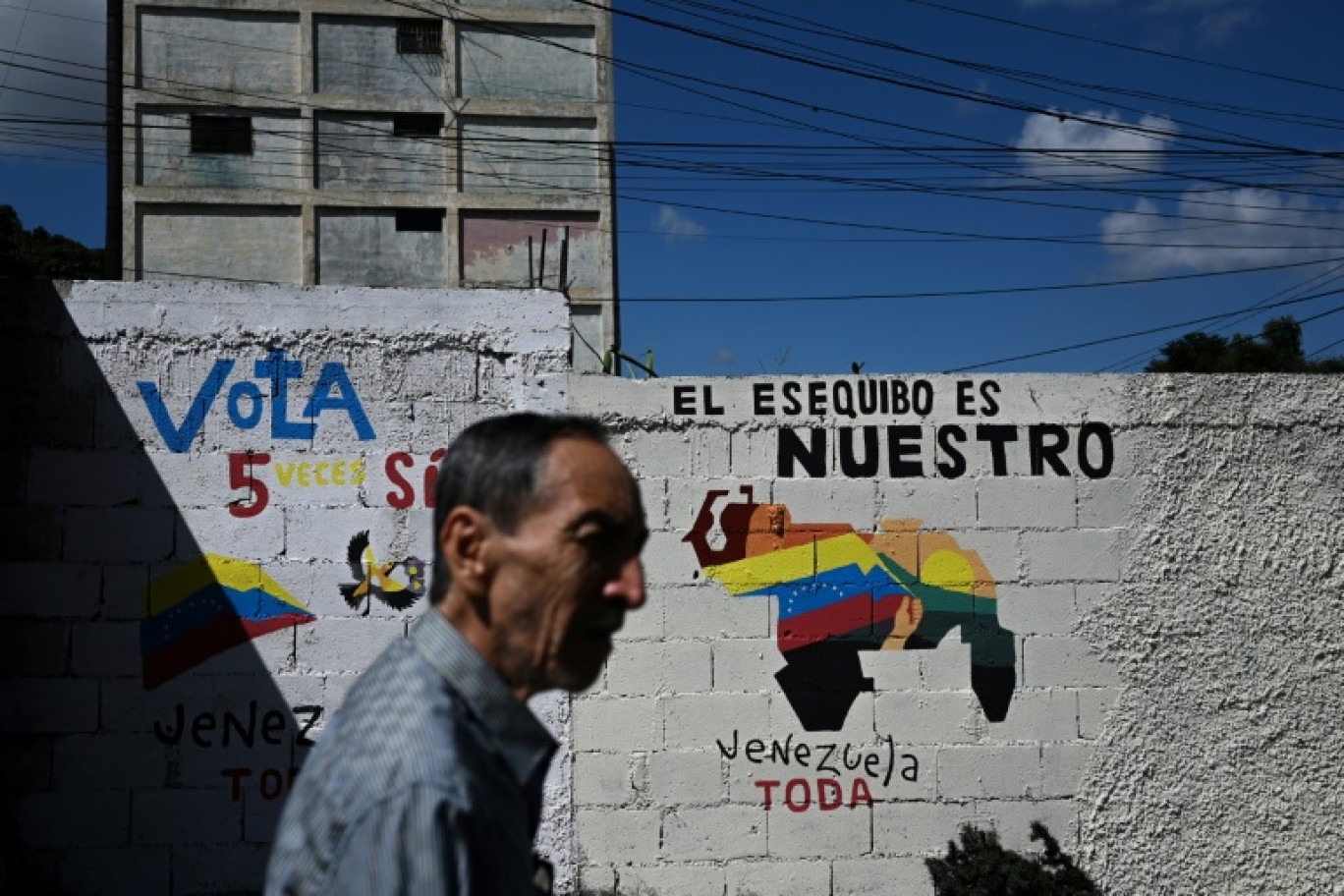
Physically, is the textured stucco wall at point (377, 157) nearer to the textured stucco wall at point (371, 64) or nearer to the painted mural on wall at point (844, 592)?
the textured stucco wall at point (371, 64)

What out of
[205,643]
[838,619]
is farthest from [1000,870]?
[205,643]

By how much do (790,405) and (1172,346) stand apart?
24821mm

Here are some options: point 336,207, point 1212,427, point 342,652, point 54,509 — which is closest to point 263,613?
point 342,652

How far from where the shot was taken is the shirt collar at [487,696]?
5.41 ft

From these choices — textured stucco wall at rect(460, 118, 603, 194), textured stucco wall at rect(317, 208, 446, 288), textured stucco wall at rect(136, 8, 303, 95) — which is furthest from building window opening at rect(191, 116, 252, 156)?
textured stucco wall at rect(460, 118, 603, 194)

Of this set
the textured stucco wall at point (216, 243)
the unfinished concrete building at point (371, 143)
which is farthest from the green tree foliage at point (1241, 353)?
the textured stucco wall at point (216, 243)

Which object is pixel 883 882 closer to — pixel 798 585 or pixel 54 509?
pixel 798 585

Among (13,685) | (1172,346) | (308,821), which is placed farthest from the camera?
(1172,346)

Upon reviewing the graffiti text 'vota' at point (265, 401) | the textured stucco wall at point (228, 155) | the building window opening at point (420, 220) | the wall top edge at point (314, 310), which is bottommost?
the graffiti text 'vota' at point (265, 401)

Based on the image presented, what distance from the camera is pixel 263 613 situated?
500cm

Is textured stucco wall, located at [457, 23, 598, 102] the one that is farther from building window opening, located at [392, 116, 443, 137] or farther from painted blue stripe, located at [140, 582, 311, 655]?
painted blue stripe, located at [140, 582, 311, 655]

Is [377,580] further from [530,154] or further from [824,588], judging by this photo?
[530,154]

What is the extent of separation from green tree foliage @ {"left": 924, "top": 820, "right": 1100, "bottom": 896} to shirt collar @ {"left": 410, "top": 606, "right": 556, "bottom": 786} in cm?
353

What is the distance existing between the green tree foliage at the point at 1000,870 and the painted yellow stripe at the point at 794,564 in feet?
3.79
